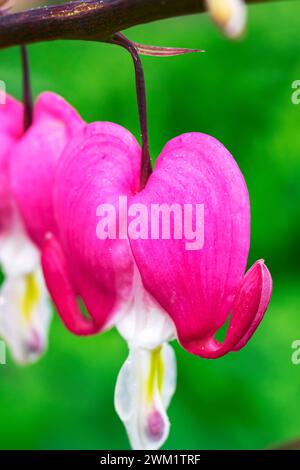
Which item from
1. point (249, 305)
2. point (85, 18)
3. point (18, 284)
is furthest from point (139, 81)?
point (18, 284)

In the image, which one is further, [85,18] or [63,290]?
[63,290]

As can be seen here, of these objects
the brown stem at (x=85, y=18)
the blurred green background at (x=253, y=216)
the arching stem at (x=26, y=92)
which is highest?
the brown stem at (x=85, y=18)

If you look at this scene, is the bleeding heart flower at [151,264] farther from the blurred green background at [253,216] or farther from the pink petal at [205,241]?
the blurred green background at [253,216]

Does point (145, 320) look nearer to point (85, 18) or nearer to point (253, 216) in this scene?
point (85, 18)

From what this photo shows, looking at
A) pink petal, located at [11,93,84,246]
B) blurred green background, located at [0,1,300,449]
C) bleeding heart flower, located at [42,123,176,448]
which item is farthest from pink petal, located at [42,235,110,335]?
blurred green background, located at [0,1,300,449]

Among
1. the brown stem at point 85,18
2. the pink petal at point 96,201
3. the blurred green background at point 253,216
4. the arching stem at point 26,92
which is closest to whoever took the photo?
the brown stem at point 85,18

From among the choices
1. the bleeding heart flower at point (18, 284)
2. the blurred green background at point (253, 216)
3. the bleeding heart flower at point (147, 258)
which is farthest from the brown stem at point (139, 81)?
the blurred green background at point (253, 216)
